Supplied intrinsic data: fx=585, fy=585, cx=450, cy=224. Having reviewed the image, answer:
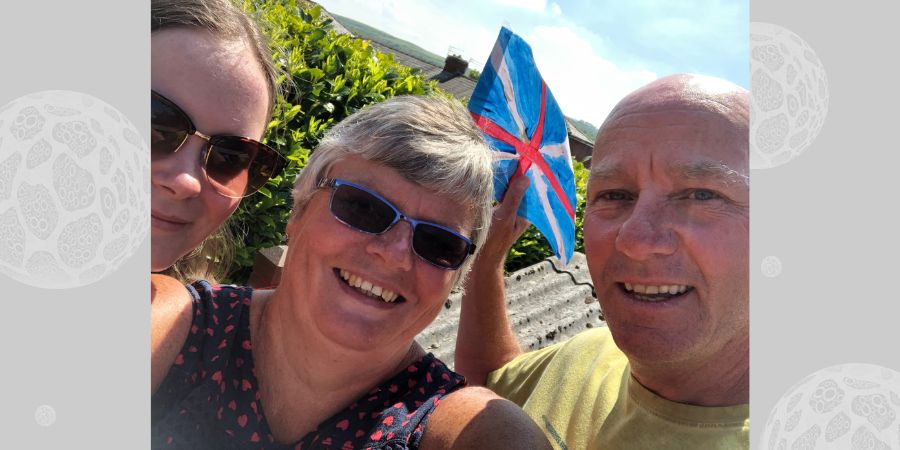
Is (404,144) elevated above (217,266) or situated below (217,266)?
above

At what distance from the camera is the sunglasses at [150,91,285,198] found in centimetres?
109

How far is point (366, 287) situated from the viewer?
52.1 inches

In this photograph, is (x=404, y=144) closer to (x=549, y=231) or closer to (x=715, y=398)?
(x=549, y=231)

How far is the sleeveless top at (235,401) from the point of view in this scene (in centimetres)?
131

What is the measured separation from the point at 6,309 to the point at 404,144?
0.78m

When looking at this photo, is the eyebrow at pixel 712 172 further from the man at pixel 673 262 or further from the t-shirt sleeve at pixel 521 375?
the t-shirt sleeve at pixel 521 375

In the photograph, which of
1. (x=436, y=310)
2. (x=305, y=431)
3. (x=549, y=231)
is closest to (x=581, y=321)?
(x=549, y=231)

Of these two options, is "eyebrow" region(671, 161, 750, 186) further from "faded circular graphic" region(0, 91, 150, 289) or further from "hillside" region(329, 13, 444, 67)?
"faded circular graphic" region(0, 91, 150, 289)

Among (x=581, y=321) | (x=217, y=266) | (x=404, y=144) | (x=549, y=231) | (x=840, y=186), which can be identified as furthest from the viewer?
(x=581, y=321)

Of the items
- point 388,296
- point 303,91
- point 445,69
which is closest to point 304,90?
point 303,91

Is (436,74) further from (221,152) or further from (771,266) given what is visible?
(771,266)

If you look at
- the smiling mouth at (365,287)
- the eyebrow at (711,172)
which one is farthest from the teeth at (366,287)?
the eyebrow at (711,172)

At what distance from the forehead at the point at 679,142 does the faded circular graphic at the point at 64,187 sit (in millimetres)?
1012

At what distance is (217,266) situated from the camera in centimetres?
156
